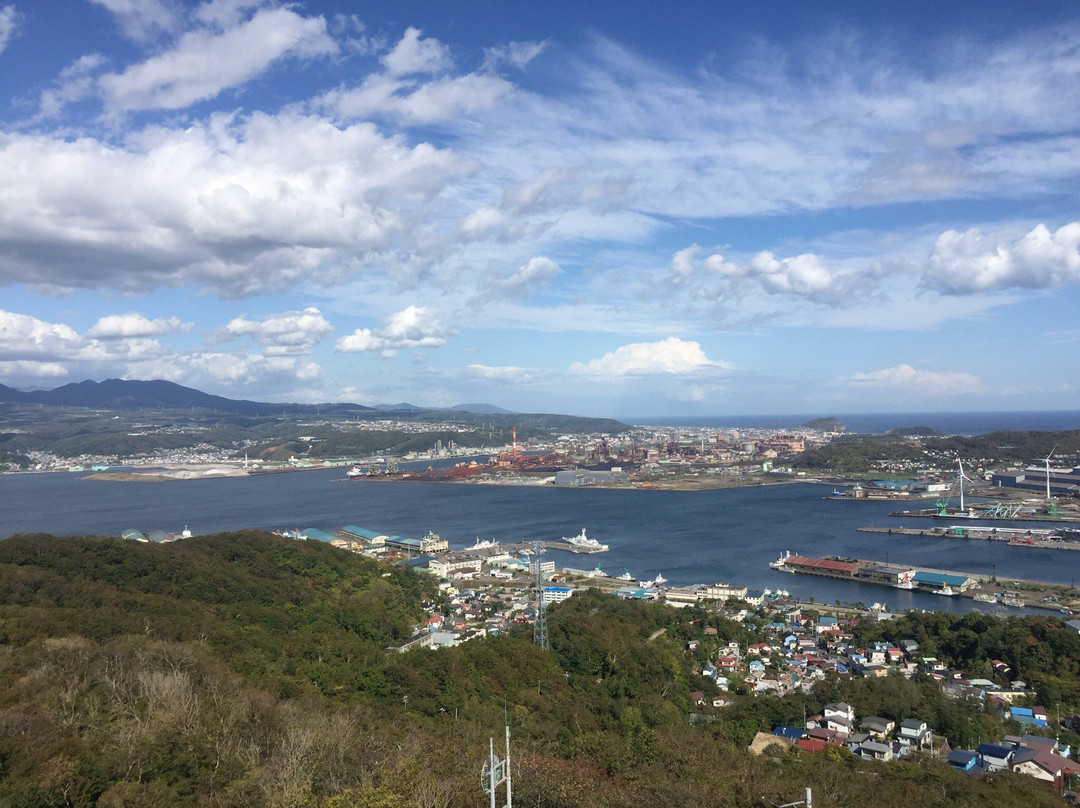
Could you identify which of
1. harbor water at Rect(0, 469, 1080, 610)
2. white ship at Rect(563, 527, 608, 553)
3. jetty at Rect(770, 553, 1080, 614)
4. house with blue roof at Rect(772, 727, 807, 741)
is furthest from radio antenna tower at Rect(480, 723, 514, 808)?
white ship at Rect(563, 527, 608, 553)

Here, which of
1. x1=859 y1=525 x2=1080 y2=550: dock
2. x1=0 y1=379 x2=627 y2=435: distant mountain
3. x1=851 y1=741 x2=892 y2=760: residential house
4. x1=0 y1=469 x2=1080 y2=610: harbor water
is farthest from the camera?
x1=0 y1=379 x2=627 y2=435: distant mountain

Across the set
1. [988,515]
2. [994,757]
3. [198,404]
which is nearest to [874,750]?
[994,757]

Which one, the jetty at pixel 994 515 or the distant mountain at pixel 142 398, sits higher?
the distant mountain at pixel 142 398

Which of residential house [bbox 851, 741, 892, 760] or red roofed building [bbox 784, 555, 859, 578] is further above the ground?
residential house [bbox 851, 741, 892, 760]

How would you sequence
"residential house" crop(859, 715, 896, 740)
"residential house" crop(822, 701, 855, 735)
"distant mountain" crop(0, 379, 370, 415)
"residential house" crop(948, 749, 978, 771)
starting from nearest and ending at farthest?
1. "residential house" crop(948, 749, 978, 771)
2. "residential house" crop(859, 715, 896, 740)
3. "residential house" crop(822, 701, 855, 735)
4. "distant mountain" crop(0, 379, 370, 415)

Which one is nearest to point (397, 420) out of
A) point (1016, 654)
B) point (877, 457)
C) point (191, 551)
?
point (877, 457)

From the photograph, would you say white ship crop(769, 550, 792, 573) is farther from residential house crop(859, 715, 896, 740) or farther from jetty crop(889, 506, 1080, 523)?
residential house crop(859, 715, 896, 740)

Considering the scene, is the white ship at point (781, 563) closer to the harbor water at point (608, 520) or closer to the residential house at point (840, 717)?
the harbor water at point (608, 520)

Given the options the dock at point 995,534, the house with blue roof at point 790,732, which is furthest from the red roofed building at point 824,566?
the house with blue roof at point 790,732
